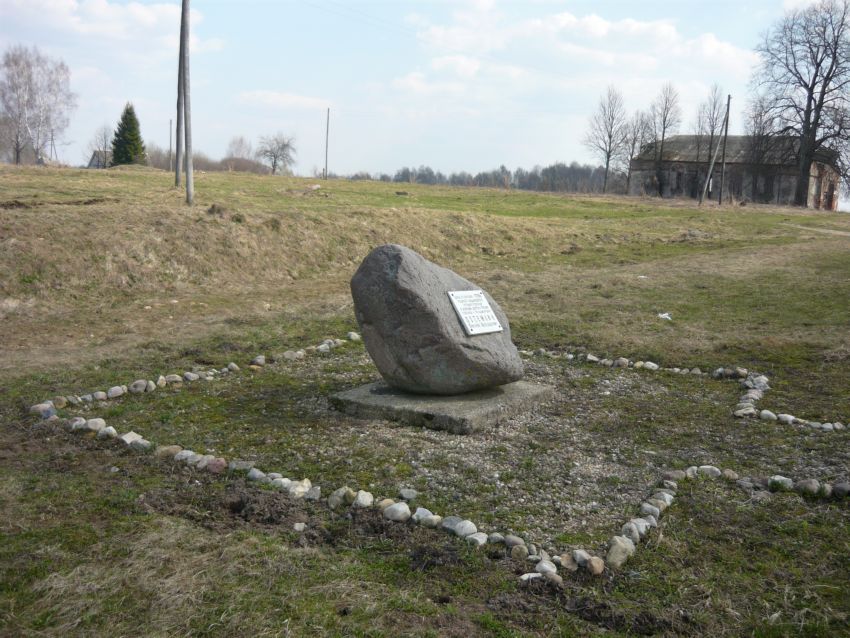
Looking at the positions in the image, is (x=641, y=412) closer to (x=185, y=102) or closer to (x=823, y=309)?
(x=823, y=309)

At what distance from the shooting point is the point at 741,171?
185 feet

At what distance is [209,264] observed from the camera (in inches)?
572

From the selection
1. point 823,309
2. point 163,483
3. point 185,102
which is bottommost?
point 163,483

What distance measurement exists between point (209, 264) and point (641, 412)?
9944 millimetres

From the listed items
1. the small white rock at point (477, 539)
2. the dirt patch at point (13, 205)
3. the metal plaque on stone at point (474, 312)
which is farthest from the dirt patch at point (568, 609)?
the dirt patch at point (13, 205)

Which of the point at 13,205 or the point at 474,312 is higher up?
the point at 13,205

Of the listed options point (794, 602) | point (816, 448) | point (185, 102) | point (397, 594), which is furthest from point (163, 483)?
point (185, 102)

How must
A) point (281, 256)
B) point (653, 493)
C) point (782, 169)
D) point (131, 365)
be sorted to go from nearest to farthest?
point (653, 493) → point (131, 365) → point (281, 256) → point (782, 169)

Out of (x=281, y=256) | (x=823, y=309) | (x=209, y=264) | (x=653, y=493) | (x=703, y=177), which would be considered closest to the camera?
(x=653, y=493)

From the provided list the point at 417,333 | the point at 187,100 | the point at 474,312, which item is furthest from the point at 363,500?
the point at 187,100

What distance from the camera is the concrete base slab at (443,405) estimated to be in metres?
6.73

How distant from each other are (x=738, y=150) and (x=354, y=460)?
2384 inches

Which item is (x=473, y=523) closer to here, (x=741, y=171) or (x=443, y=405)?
(x=443, y=405)

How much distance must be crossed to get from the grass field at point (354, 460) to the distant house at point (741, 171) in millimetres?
43058
